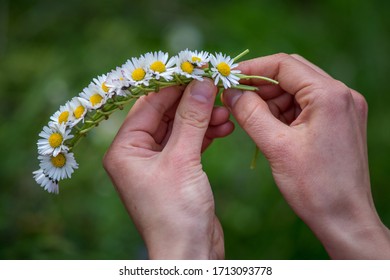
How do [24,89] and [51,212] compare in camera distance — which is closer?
[51,212]

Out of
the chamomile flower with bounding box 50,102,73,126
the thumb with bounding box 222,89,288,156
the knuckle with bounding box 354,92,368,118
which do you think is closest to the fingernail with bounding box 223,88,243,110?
the thumb with bounding box 222,89,288,156

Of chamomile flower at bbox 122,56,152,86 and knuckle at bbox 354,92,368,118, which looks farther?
knuckle at bbox 354,92,368,118

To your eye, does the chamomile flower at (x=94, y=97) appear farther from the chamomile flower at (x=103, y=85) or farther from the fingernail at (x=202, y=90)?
the fingernail at (x=202, y=90)

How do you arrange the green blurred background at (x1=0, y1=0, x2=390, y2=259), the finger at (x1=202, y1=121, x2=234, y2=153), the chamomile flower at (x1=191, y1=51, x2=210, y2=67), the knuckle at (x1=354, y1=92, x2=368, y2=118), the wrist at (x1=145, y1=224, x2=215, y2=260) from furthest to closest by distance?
the green blurred background at (x1=0, y1=0, x2=390, y2=259), the finger at (x1=202, y1=121, x2=234, y2=153), the knuckle at (x1=354, y1=92, x2=368, y2=118), the chamomile flower at (x1=191, y1=51, x2=210, y2=67), the wrist at (x1=145, y1=224, x2=215, y2=260)

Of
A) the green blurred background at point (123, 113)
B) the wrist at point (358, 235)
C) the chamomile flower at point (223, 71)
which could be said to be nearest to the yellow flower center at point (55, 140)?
the chamomile flower at point (223, 71)

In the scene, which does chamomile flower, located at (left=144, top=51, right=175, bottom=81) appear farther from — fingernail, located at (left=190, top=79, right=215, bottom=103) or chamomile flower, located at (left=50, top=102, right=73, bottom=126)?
chamomile flower, located at (left=50, top=102, right=73, bottom=126)

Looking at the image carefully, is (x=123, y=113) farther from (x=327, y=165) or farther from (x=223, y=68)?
(x=327, y=165)

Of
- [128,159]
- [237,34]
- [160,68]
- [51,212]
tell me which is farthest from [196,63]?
[237,34]

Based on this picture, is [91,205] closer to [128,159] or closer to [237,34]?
[128,159]
